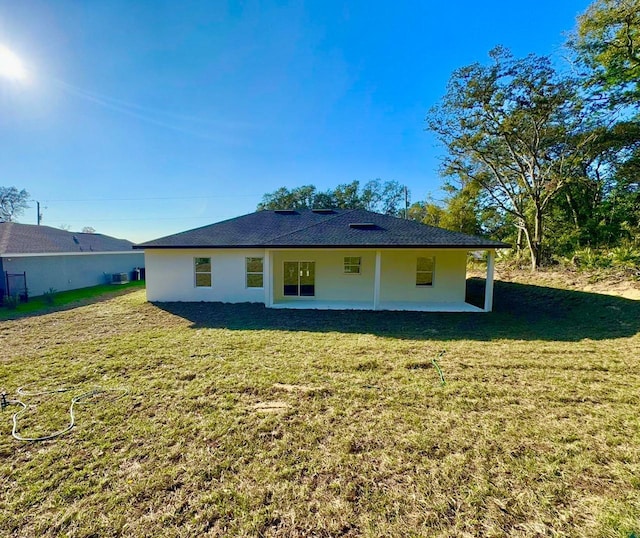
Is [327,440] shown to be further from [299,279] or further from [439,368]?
[299,279]

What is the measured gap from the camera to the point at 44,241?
53.6 ft

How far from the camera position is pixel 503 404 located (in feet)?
12.6

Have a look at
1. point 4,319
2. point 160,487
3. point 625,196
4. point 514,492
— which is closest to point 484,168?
point 625,196

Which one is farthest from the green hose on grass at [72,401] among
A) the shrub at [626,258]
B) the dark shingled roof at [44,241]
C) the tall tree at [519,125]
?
the tall tree at [519,125]

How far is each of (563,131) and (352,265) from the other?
14.7 metres

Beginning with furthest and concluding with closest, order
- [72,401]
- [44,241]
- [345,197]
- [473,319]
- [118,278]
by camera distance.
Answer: [345,197]
[118,278]
[44,241]
[473,319]
[72,401]

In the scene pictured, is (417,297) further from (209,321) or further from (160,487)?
(160,487)

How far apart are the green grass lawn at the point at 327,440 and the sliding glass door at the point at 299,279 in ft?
18.3

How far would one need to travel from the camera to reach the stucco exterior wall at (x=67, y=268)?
13852 mm

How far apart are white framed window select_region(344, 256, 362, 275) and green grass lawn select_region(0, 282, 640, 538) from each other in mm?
5498

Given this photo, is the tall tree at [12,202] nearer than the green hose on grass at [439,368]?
No

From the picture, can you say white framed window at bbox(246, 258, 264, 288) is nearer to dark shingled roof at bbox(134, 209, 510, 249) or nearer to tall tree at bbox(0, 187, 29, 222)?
dark shingled roof at bbox(134, 209, 510, 249)

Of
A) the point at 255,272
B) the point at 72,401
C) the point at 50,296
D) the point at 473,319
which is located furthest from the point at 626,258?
the point at 50,296

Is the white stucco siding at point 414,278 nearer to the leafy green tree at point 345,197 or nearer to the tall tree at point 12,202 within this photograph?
the leafy green tree at point 345,197
